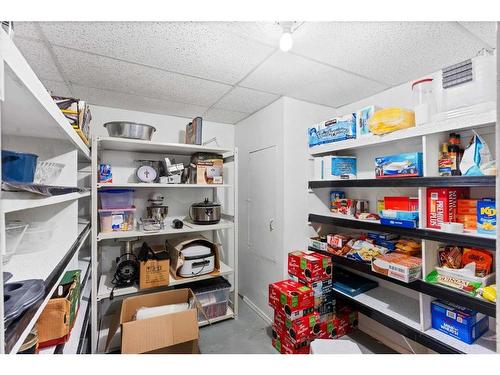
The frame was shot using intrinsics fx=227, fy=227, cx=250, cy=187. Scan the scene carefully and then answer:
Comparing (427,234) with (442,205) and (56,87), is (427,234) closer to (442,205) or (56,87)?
(442,205)

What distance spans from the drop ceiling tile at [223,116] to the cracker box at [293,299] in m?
1.77

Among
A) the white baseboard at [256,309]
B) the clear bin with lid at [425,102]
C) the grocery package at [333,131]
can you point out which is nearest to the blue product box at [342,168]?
the grocery package at [333,131]

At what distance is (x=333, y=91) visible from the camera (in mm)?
1930

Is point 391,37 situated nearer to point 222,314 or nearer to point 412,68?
point 412,68

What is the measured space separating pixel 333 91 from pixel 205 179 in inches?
54.1

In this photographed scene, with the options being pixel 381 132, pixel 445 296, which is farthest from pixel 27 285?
pixel 381 132

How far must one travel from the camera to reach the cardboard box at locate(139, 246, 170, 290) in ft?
5.88

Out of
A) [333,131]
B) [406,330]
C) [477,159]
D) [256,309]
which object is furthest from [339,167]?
[256,309]

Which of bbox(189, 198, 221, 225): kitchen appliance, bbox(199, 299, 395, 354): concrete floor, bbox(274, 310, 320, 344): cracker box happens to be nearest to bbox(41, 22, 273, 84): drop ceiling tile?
bbox(189, 198, 221, 225): kitchen appliance

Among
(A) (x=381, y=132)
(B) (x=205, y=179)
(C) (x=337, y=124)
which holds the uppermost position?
(C) (x=337, y=124)

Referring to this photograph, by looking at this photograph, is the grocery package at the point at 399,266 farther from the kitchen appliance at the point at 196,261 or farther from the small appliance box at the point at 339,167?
the kitchen appliance at the point at 196,261

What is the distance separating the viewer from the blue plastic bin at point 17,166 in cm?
66

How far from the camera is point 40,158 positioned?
3.82ft

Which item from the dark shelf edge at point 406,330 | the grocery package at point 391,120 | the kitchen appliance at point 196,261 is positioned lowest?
the dark shelf edge at point 406,330
